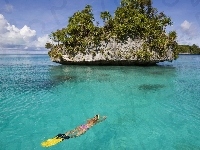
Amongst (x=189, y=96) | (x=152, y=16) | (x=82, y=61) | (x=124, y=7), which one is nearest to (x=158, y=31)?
(x=152, y=16)

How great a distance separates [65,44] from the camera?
40031 millimetres

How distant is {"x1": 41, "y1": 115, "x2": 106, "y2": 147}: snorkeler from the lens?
30.6 feet

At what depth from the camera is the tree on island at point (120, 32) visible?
37.8 metres

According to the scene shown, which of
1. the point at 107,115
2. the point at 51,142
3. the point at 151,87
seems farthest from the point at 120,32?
the point at 51,142

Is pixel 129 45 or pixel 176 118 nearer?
pixel 176 118

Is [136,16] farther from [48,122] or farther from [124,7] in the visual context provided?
[48,122]

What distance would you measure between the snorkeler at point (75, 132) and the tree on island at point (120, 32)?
27.1 metres

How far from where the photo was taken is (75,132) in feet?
33.9

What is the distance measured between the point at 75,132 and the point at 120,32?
29056mm

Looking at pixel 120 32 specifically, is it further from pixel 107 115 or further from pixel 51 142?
pixel 51 142

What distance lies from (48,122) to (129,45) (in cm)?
2876

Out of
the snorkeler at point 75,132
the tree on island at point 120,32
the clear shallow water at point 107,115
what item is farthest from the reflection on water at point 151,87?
the tree on island at point 120,32

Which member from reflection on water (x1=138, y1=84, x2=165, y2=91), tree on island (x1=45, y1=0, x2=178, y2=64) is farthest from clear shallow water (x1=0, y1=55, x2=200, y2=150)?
tree on island (x1=45, y1=0, x2=178, y2=64)

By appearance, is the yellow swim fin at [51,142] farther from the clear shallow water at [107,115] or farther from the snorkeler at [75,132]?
the clear shallow water at [107,115]
